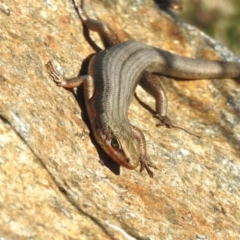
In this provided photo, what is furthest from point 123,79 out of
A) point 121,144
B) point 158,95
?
point 121,144

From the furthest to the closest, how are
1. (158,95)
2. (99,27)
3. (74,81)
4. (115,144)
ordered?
(99,27)
(158,95)
(74,81)
(115,144)

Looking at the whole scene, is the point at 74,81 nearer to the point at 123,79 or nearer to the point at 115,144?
Answer: the point at 123,79

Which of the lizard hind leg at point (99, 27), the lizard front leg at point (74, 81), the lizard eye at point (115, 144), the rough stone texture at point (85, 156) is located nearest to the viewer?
the rough stone texture at point (85, 156)

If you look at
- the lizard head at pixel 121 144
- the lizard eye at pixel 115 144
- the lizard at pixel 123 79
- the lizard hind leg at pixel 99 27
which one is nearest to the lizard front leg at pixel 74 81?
the lizard at pixel 123 79

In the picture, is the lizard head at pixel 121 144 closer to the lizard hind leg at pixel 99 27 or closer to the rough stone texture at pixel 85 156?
the rough stone texture at pixel 85 156

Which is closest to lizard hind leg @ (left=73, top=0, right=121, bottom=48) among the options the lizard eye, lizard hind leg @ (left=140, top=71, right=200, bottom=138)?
lizard hind leg @ (left=140, top=71, right=200, bottom=138)

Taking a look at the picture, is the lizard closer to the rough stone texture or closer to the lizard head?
the lizard head
